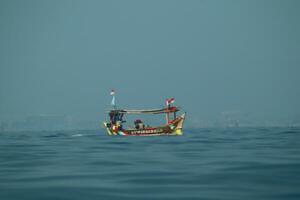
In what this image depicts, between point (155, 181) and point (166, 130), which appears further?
point (166, 130)

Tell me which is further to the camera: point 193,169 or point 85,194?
point 193,169

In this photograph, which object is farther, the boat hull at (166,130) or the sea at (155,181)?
Answer: the boat hull at (166,130)

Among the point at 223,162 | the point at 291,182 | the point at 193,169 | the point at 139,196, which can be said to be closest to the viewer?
the point at 139,196

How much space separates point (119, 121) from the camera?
66562 millimetres

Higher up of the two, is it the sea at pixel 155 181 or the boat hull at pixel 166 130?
the boat hull at pixel 166 130

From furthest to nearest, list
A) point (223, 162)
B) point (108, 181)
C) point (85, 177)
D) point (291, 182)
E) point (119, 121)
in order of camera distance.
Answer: point (119, 121)
point (223, 162)
point (85, 177)
point (108, 181)
point (291, 182)

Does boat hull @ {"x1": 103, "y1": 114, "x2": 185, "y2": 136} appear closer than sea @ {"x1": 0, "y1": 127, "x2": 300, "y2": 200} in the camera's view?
No

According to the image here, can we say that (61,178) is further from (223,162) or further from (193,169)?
(223,162)

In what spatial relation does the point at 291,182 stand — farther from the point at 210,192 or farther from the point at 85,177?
the point at 85,177

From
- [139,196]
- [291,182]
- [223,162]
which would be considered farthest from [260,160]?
[139,196]

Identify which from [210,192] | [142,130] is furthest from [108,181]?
[142,130]

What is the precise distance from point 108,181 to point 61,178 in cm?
193

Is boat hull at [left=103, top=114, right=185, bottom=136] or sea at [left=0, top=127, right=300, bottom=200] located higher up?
boat hull at [left=103, top=114, right=185, bottom=136]

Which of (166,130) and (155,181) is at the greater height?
(166,130)
